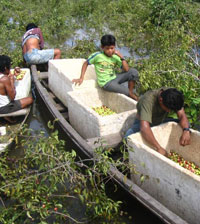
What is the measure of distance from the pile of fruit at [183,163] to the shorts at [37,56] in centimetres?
405

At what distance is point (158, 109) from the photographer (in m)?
3.57

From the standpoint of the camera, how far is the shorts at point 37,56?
664 cm

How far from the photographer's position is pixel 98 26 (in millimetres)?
10492

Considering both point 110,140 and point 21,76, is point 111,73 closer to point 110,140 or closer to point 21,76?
point 110,140

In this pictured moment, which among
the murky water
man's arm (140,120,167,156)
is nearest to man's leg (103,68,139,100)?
man's arm (140,120,167,156)

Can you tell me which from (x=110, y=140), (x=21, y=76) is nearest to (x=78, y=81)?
(x=110, y=140)

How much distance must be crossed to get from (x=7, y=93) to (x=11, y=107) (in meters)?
0.28

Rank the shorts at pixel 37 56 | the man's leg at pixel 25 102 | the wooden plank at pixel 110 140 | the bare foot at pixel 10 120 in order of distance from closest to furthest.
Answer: the wooden plank at pixel 110 140, the bare foot at pixel 10 120, the man's leg at pixel 25 102, the shorts at pixel 37 56

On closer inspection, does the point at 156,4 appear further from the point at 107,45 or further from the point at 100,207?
the point at 100,207

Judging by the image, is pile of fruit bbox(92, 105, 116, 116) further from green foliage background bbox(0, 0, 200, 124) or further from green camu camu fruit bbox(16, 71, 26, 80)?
green camu camu fruit bbox(16, 71, 26, 80)

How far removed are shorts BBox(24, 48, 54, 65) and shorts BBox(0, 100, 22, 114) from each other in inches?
67.0

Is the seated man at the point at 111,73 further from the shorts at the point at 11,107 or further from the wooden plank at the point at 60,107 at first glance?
the shorts at the point at 11,107

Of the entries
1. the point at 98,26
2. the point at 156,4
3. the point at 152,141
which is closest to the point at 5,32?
the point at 98,26

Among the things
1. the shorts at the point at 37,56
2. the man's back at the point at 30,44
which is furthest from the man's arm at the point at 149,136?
the man's back at the point at 30,44
